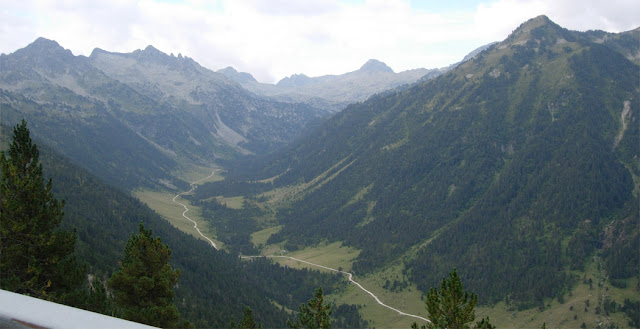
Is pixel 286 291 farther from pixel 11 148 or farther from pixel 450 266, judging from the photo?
pixel 11 148

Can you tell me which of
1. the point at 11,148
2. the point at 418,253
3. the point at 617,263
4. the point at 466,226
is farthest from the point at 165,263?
the point at 466,226

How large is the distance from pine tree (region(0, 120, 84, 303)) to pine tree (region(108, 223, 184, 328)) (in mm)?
3748

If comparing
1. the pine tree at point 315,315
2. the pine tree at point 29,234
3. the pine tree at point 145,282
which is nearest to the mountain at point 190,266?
the pine tree at point 315,315

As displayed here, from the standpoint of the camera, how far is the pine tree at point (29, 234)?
30.3 m

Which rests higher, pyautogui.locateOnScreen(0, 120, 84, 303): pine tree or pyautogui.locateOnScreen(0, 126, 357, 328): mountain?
pyautogui.locateOnScreen(0, 120, 84, 303): pine tree

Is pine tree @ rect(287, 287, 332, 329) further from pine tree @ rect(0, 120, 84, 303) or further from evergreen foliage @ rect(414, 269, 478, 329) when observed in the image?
pine tree @ rect(0, 120, 84, 303)

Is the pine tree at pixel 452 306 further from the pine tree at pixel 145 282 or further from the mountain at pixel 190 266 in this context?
the mountain at pixel 190 266

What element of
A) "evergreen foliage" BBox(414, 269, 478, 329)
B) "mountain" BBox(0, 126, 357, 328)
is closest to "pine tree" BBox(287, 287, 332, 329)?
"evergreen foliage" BBox(414, 269, 478, 329)

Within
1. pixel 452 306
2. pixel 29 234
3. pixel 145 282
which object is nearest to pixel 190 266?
pixel 145 282

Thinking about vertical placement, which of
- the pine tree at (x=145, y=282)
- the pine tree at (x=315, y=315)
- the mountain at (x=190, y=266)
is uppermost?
the pine tree at (x=145, y=282)

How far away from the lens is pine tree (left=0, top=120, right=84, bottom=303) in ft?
99.3

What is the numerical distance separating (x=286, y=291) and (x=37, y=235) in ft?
487

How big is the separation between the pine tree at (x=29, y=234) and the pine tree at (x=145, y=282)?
375 cm

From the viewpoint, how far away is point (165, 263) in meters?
36.5
